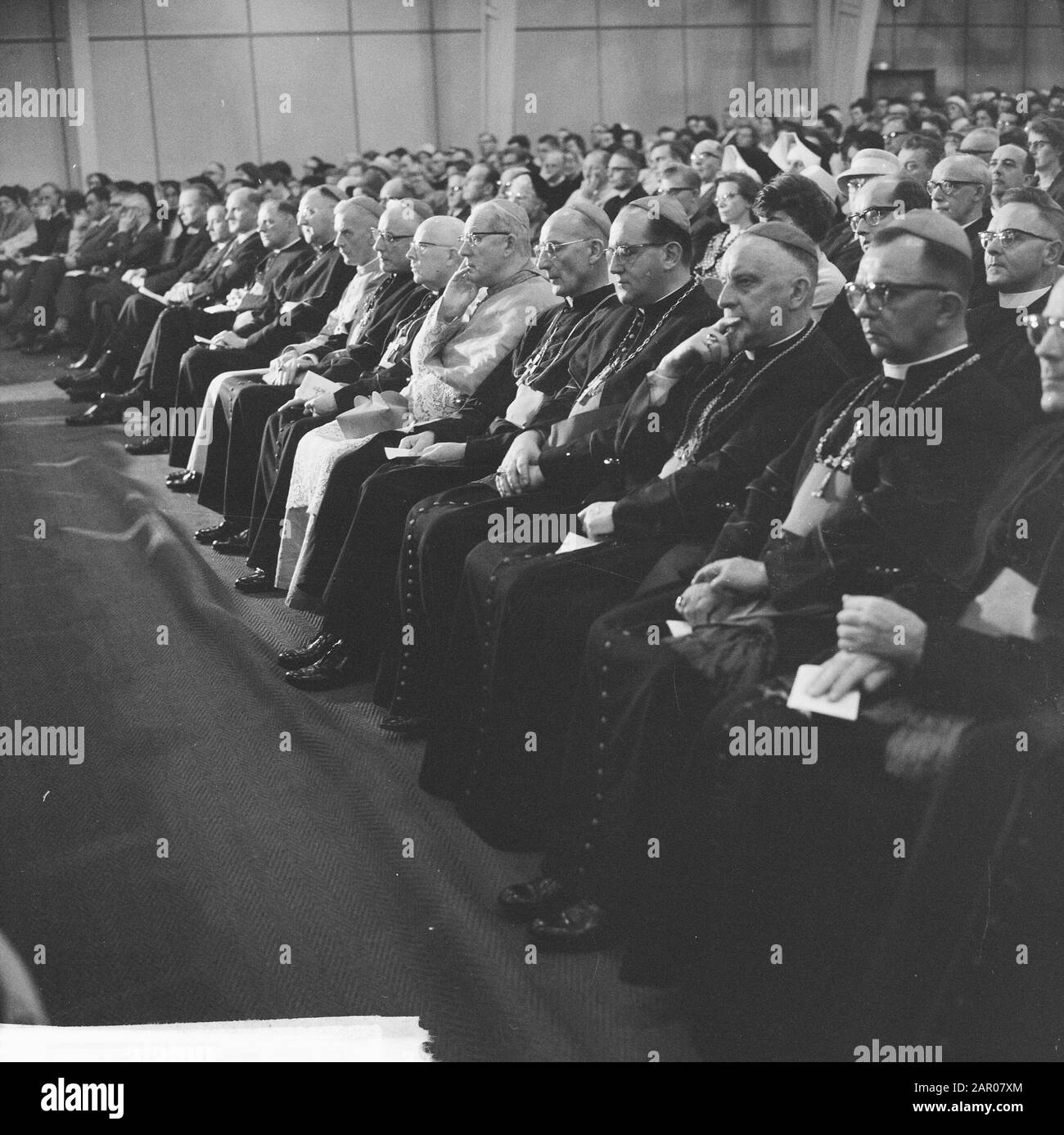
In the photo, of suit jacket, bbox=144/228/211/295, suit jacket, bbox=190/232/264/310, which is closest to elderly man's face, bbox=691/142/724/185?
suit jacket, bbox=190/232/264/310

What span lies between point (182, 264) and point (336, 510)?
5.00m

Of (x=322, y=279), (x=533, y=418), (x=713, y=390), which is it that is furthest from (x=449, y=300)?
(x=322, y=279)

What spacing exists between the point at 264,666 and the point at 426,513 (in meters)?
0.78

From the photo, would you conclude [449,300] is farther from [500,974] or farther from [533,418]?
[500,974]

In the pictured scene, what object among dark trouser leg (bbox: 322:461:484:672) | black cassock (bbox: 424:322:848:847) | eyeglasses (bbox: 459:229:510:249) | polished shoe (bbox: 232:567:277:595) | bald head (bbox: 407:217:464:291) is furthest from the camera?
polished shoe (bbox: 232:567:277:595)

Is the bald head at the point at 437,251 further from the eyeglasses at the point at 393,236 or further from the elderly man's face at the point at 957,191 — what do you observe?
the elderly man's face at the point at 957,191

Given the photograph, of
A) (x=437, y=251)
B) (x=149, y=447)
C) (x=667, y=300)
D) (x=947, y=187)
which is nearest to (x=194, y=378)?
(x=149, y=447)

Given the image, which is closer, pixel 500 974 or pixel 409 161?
pixel 500 974

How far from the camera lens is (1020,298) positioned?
7.43ft

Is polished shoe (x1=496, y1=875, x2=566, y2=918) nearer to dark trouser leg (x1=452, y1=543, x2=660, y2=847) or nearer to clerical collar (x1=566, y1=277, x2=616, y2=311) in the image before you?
dark trouser leg (x1=452, y1=543, x2=660, y2=847)

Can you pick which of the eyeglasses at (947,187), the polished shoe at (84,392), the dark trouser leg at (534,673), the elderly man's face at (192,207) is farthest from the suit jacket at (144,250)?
the dark trouser leg at (534,673)

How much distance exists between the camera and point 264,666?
3.66 meters

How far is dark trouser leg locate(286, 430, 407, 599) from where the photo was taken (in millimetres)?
3820

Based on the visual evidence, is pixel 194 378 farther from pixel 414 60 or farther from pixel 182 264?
pixel 182 264
